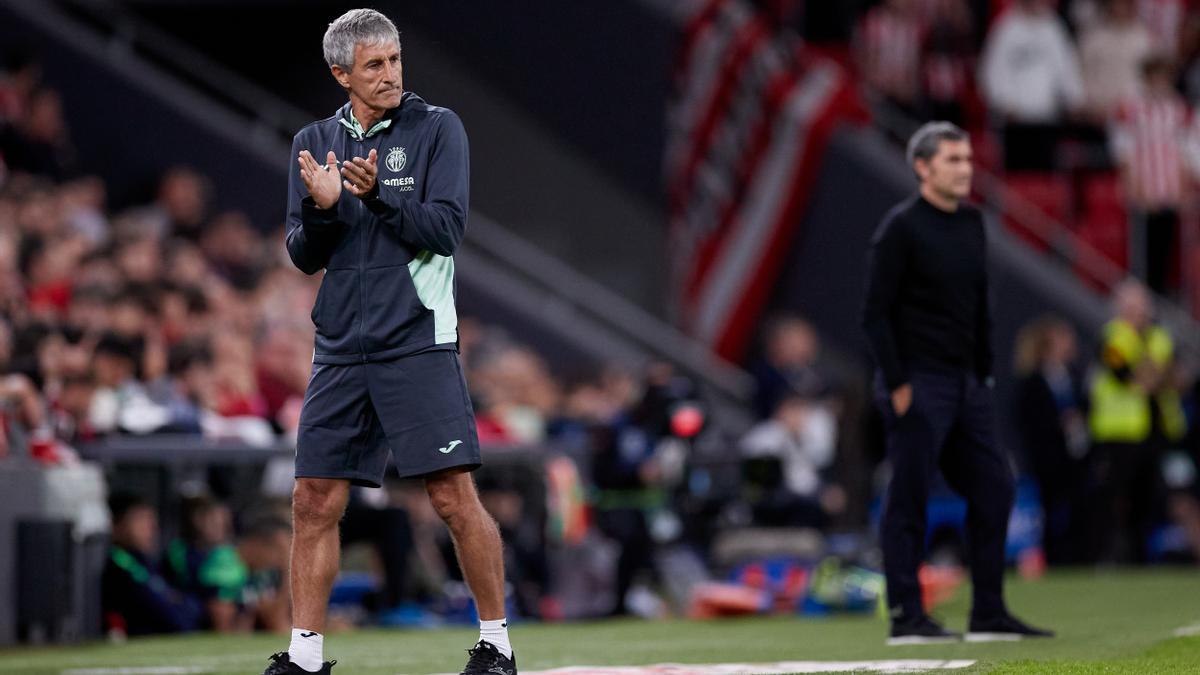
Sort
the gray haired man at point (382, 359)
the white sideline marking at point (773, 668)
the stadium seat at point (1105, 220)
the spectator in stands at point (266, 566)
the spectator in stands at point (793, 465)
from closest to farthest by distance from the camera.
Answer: the gray haired man at point (382, 359), the white sideline marking at point (773, 668), the spectator in stands at point (266, 566), the spectator in stands at point (793, 465), the stadium seat at point (1105, 220)

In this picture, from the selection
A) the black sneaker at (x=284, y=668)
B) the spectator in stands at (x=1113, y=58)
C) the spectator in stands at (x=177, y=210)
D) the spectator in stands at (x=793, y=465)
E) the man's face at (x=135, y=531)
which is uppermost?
the spectator in stands at (x=1113, y=58)

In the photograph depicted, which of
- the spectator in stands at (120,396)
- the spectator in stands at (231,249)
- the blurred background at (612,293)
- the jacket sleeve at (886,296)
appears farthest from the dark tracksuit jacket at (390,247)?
the spectator in stands at (231,249)

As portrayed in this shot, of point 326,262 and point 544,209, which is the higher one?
point 544,209

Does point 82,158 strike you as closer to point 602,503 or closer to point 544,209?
point 544,209

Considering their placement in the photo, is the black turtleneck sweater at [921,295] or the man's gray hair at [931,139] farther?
the man's gray hair at [931,139]

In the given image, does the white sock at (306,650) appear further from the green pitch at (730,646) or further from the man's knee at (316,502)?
the green pitch at (730,646)

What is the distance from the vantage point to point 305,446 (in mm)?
6918

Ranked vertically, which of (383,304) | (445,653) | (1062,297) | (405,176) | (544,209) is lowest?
(445,653)

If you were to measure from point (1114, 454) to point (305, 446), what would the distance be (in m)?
12.0

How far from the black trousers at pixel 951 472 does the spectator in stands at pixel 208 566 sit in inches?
169

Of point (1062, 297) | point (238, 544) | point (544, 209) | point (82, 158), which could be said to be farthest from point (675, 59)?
point (238, 544)

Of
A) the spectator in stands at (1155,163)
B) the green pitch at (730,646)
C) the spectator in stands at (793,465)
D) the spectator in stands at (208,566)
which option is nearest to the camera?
the green pitch at (730,646)

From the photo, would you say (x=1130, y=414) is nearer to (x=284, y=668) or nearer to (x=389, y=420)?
(x=389, y=420)

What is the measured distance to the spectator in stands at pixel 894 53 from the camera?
68.9ft
